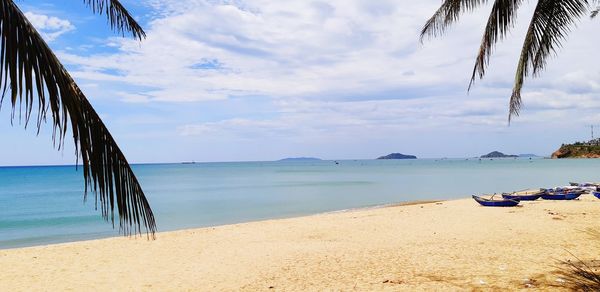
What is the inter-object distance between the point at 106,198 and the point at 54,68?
2.33 ft

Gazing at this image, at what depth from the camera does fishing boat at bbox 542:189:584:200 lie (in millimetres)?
19984

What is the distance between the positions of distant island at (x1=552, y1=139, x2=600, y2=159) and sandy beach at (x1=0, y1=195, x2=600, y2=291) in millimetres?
130208

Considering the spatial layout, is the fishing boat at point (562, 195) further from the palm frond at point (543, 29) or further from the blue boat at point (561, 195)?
the palm frond at point (543, 29)

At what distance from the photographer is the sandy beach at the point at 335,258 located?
7.50 metres

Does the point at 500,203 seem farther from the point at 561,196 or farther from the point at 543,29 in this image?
the point at 543,29

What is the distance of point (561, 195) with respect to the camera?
66.6ft

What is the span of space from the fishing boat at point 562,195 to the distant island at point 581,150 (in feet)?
399

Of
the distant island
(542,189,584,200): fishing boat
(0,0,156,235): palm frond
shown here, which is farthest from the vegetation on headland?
(0,0,156,235): palm frond

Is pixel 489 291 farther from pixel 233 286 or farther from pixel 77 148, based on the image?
pixel 77 148

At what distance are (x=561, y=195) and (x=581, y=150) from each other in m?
131

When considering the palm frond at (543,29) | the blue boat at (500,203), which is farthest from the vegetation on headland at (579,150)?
the palm frond at (543,29)

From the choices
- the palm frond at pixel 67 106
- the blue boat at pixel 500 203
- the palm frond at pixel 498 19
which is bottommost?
the blue boat at pixel 500 203

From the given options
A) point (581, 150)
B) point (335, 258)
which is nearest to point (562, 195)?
point (335, 258)

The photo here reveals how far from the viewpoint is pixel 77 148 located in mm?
2309
